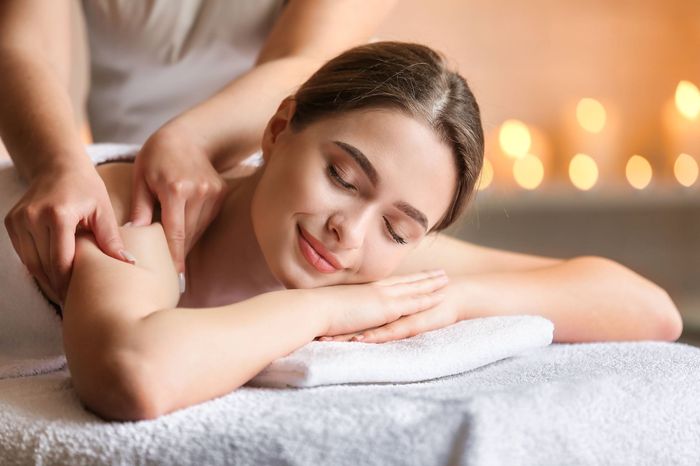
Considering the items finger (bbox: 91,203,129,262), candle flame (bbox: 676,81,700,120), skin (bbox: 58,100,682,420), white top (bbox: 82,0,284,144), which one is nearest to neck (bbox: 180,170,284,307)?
skin (bbox: 58,100,682,420)

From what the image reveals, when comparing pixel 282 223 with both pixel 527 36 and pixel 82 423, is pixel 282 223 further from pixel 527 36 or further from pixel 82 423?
pixel 527 36

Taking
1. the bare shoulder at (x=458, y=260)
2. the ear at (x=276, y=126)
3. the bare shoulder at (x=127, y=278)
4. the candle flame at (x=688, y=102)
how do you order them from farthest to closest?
the candle flame at (x=688, y=102)
the bare shoulder at (x=458, y=260)
the ear at (x=276, y=126)
the bare shoulder at (x=127, y=278)

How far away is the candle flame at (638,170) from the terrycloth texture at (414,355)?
2.17 meters

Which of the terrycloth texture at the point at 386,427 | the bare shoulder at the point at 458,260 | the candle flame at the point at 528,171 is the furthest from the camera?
the candle flame at the point at 528,171

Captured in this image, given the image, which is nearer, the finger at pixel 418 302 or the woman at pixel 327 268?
the woman at pixel 327 268

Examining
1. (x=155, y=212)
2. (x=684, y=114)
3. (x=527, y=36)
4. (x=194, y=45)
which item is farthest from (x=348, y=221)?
(x=527, y=36)

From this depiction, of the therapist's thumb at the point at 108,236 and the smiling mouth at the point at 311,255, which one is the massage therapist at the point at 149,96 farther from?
the smiling mouth at the point at 311,255

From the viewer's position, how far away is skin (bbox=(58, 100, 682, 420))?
837mm

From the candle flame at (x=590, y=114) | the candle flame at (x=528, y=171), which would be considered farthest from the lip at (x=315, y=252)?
the candle flame at (x=590, y=114)

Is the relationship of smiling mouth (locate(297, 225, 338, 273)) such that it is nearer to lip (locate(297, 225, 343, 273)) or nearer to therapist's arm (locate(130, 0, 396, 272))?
lip (locate(297, 225, 343, 273))

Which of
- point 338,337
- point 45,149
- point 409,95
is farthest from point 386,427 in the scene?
point 45,149

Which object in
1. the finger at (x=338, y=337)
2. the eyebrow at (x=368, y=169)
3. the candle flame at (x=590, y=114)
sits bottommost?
the candle flame at (x=590, y=114)

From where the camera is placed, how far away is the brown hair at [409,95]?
115 cm

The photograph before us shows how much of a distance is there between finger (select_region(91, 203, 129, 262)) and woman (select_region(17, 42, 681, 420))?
16mm
